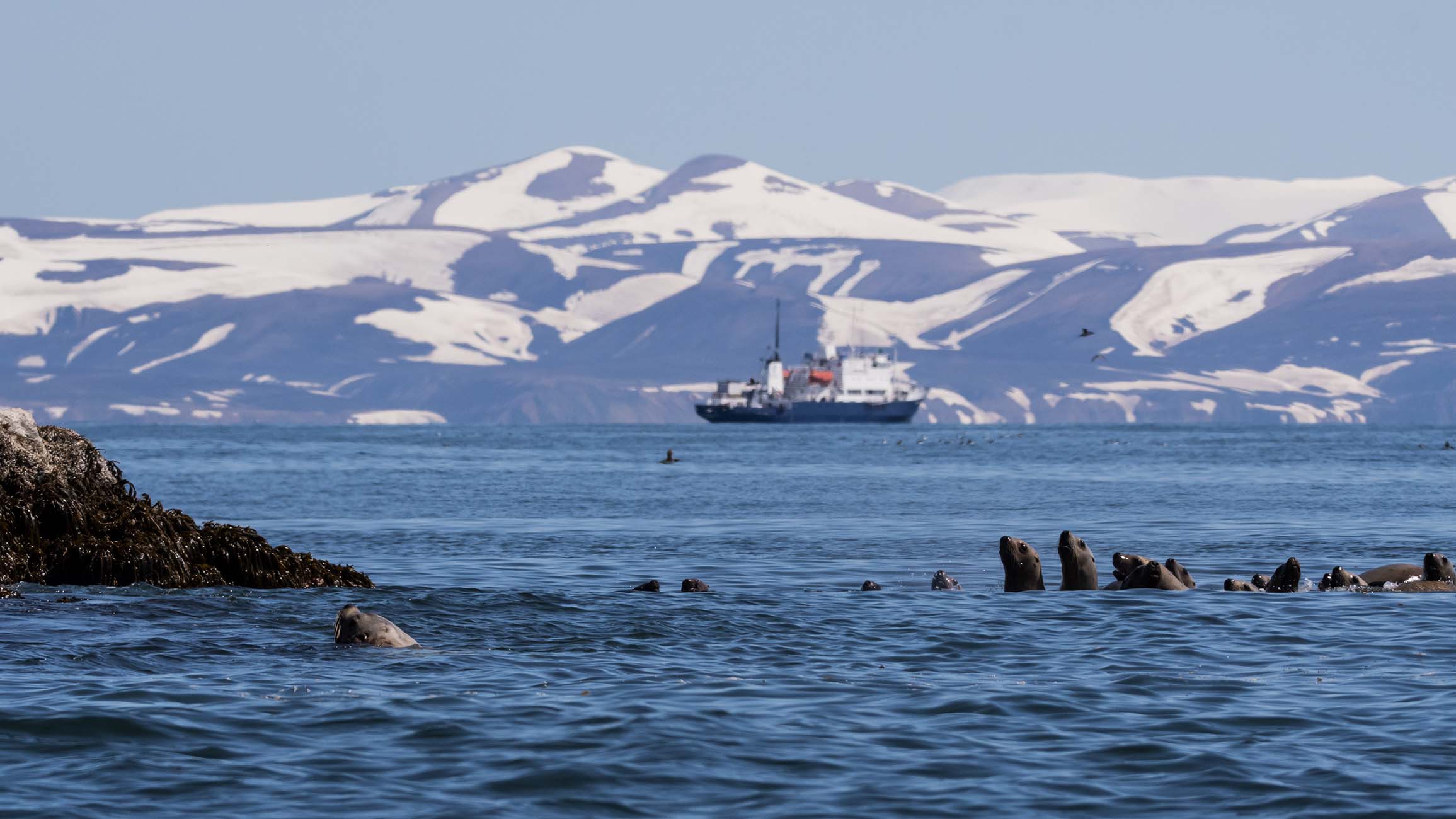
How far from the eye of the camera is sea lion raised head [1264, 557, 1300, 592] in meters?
26.7

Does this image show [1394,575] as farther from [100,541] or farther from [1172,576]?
[100,541]

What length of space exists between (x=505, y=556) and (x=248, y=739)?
22.2m

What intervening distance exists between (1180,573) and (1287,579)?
161 cm

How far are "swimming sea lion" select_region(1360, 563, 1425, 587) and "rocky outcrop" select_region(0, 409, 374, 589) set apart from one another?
47.4ft

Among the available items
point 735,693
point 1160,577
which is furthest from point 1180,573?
point 735,693

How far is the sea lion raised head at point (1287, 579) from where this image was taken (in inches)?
→ 1051

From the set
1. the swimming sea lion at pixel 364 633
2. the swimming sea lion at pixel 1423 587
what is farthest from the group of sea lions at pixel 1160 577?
the swimming sea lion at pixel 364 633

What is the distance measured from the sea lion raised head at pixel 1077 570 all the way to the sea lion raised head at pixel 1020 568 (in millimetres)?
389

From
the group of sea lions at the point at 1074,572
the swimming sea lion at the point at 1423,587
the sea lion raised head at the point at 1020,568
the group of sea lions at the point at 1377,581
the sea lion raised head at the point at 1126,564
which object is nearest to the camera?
the swimming sea lion at the point at 1423,587

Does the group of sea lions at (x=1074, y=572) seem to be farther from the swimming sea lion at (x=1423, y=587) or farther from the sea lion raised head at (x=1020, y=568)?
the swimming sea lion at (x=1423, y=587)

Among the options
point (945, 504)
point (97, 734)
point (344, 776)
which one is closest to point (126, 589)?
point (97, 734)

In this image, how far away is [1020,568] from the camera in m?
27.2

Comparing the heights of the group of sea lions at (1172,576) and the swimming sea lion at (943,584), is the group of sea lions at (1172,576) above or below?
above

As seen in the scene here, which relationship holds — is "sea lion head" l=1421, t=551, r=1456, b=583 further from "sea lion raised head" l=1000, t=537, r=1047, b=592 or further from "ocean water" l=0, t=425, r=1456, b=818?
"sea lion raised head" l=1000, t=537, r=1047, b=592
